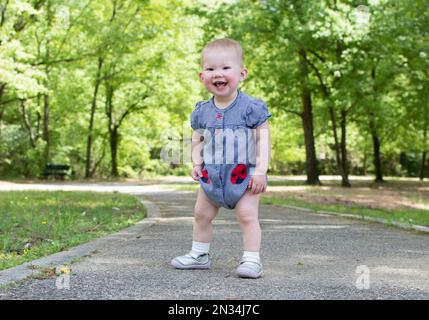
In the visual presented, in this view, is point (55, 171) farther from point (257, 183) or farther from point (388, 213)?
point (257, 183)

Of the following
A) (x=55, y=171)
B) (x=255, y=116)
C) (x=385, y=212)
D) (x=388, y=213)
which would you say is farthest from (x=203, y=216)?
(x=55, y=171)

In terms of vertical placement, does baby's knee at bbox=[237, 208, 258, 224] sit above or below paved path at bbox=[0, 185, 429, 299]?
above

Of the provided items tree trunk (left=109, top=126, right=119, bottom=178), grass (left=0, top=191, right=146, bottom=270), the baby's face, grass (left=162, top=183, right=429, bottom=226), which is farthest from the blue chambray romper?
tree trunk (left=109, top=126, right=119, bottom=178)

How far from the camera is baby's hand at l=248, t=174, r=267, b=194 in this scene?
408cm

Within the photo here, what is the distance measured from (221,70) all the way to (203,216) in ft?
3.73

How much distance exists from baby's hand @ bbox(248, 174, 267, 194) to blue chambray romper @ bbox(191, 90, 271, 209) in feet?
0.18

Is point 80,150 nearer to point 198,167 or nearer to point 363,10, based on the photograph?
point 363,10

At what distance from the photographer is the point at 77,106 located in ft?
104

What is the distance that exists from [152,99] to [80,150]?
30.1ft

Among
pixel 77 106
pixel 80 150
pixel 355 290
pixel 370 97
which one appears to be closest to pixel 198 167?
pixel 355 290

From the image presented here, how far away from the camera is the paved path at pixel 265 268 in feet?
11.1

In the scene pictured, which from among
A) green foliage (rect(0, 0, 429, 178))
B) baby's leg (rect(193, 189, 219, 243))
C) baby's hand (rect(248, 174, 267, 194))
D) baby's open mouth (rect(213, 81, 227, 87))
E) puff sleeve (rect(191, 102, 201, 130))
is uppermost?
green foliage (rect(0, 0, 429, 178))

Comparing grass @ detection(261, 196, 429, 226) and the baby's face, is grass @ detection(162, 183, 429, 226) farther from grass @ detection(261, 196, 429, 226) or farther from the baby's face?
the baby's face

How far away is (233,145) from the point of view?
164 inches
